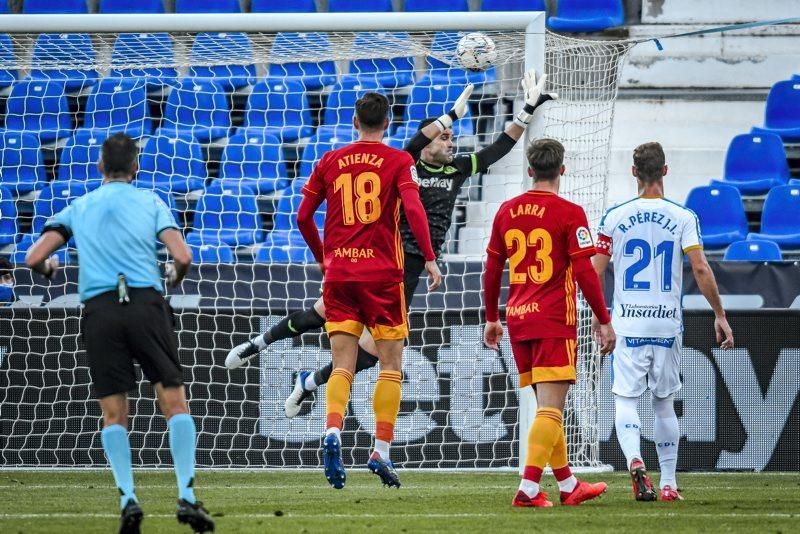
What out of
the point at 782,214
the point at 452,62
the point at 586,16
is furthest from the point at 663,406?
the point at 586,16

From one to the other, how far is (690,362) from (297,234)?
4.16m

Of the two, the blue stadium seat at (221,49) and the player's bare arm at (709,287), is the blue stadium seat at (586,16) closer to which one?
the blue stadium seat at (221,49)

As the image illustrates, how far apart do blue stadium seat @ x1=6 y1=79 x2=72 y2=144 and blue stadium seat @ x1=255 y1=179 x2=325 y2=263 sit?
7.66 feet

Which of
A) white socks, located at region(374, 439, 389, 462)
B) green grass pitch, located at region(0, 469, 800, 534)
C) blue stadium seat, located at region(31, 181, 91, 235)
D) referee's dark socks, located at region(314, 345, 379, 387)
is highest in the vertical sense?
blue stadium seat, located at region(31, 181, 91, 235)

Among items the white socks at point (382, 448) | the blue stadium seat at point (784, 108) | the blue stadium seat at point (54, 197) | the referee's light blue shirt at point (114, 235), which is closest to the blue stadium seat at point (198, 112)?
the blue stadium seat at point (54, 197)

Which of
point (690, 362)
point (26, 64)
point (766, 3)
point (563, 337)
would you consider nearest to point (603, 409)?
point (690, 362)

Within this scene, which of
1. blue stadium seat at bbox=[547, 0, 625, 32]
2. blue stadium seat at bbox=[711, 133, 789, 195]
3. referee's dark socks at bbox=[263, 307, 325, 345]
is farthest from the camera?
blue stadium seat at bbox=[547, 0, 625, 32]

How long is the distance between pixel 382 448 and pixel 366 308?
79 cm

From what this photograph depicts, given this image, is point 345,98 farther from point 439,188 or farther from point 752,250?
point 439,188

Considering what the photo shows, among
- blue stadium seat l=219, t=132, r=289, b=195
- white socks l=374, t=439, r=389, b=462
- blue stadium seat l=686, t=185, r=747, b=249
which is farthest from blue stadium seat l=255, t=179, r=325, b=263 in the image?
white socks l=374, t=439, r=389, b=462

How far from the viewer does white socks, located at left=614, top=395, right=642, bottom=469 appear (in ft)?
23.7

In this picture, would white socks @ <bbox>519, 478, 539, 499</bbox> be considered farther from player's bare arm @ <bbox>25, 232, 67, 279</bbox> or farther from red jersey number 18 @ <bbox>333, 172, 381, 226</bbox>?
player's bare arm @ <bbox>25, 232, 67, 279</bbox>

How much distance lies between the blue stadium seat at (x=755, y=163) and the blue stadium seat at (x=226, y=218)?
16.7 ft

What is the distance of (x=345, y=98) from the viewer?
529 inches
